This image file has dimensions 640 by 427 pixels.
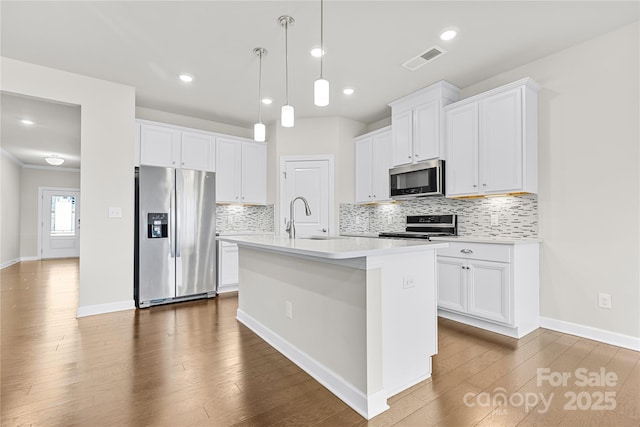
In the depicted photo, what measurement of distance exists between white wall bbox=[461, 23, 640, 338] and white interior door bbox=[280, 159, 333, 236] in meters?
2.77

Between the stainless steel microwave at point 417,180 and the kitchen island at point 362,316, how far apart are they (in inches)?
71.8

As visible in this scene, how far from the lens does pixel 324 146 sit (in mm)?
4941

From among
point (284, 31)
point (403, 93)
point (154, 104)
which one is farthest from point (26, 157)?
point (403, 93)

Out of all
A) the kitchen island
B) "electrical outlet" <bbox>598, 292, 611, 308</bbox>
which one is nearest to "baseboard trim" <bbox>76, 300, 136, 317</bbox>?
the kitchen island

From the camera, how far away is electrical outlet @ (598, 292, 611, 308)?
269 cm

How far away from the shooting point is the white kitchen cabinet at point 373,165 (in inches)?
178

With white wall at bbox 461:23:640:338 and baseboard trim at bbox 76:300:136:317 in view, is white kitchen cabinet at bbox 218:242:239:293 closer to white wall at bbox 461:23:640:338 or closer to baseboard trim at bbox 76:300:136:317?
baseboard trim at bbox 76:300:136:317

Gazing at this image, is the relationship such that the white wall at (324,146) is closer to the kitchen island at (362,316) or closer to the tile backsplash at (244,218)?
the tile backsplash at (244,218)

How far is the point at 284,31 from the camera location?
8.93ft

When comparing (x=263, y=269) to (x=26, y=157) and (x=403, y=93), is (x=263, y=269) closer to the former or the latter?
(x=403, y=93)

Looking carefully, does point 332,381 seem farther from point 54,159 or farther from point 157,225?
point 54,159

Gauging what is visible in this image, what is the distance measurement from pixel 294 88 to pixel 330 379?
3266 millimetres

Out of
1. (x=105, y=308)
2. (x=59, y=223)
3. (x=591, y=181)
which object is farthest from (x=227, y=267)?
(x=59, y=223)

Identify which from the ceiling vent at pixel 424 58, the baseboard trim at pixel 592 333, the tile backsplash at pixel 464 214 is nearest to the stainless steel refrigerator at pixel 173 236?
the tile backsplash at pixel 464 214
